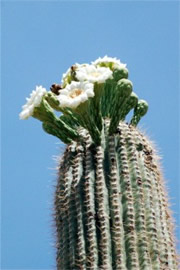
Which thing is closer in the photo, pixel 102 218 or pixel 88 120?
pixel 102 218

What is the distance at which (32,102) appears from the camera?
4719 mm

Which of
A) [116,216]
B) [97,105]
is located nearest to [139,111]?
[97,105]

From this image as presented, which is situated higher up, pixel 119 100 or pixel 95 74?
pixel 95 74

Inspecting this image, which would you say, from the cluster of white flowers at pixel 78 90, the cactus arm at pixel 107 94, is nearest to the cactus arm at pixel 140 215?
the cactus arm at pixel 107 94

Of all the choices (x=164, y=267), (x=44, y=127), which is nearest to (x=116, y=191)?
(x=164, y=267)

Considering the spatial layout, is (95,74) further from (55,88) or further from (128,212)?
(128,212)

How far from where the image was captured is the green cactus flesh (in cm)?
408

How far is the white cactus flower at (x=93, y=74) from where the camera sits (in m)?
4.48

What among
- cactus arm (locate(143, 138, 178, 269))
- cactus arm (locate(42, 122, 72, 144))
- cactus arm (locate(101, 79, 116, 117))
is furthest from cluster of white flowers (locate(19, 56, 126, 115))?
cactus arm (locate(143, 138, 178, 269))

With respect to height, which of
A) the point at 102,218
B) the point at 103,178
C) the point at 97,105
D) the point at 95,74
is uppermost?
the point at 95,74

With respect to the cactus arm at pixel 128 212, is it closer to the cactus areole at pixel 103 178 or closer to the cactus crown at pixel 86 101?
the cactus areole at pixel 103 178

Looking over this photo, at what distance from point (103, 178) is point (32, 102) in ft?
3.06

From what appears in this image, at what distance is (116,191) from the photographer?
14.0 ft

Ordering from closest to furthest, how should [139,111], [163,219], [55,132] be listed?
1. [163,219]
2. [55,132]
3. [139,111]
